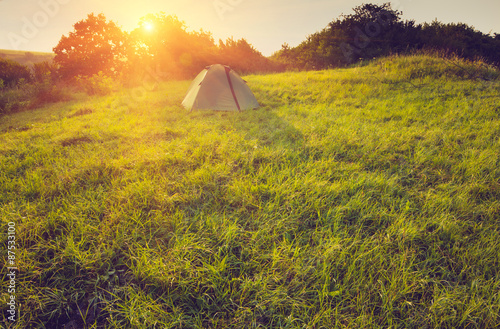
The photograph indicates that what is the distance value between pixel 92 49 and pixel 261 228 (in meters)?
30.3

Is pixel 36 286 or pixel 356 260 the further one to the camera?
pixel 356 260

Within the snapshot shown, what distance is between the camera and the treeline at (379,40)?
1658 centimetres

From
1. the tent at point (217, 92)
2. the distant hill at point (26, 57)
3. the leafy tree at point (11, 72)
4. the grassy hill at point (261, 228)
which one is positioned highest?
the distant hill at point (26, 57)

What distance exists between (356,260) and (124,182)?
9.69ft

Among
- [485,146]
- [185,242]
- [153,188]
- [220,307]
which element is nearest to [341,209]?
[220,307]

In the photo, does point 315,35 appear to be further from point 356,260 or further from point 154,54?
point 356,260

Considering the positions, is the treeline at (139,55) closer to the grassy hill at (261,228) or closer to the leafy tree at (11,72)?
the leafy tree at (11,72)

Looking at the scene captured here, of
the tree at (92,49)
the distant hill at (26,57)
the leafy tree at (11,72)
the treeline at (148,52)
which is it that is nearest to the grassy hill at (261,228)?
the treeline at (148,52)

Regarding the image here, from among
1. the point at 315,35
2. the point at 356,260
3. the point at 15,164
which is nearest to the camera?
the point at 356,260

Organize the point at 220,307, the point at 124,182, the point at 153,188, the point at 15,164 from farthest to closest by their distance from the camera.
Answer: the point at 15,164, the point at 124,182, the point at 153,188, the point at 220,307

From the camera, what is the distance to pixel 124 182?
2691 millimetres

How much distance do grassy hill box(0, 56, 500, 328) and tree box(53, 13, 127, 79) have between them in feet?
75.9

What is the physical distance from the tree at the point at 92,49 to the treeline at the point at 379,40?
66.1 feet

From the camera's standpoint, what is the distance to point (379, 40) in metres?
17.4
